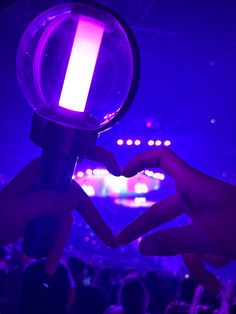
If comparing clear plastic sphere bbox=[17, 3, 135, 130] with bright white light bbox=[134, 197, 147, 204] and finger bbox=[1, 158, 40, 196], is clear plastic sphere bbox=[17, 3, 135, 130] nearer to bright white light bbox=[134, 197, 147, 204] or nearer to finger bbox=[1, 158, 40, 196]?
finger bbox=[1, 158, 40, 196]

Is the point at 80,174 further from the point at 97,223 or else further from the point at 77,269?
the point at 97,223

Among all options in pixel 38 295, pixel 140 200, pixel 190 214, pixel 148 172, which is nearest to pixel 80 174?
pixel 148 172

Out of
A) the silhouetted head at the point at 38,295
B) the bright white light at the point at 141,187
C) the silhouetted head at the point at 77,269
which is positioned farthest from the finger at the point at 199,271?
the bright white light at the point at 141,187

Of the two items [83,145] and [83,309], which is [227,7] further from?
[83,145]

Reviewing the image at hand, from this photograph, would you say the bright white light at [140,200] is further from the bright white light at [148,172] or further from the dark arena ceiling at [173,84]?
the dark arena ceiling at [173,84]

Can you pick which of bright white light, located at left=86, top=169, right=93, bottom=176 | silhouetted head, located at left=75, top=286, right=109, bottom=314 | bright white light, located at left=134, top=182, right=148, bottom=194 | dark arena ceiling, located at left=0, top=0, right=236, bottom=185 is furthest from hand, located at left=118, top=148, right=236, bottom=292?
bright white light, located at left=134, top=182, right=148, bottom=194
